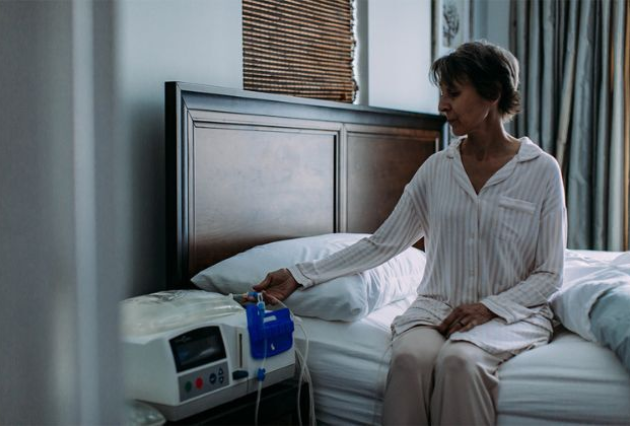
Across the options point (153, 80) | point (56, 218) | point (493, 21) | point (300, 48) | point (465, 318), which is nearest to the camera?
point (56, 218)

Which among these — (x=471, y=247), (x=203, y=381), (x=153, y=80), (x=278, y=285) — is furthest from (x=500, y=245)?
(x=153, y=80)

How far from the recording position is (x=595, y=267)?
197cm

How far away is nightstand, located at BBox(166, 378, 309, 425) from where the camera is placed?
138 centimetres

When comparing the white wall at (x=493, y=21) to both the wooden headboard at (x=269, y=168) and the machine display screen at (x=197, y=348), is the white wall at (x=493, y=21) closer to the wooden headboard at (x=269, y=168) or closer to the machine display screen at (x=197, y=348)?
the wooden headboard at (x=269, y=168)

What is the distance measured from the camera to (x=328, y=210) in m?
2.48

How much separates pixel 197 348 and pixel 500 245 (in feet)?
2.44

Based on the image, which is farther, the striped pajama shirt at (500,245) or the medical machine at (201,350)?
the striped pajama shirt at (500,245)

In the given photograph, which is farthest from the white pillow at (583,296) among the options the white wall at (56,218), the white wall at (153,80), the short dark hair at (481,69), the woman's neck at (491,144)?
the white wall at (56,218)

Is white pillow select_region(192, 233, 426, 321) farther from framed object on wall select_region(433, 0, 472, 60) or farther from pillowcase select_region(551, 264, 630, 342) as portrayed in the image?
framed object on wall select_region(433, 0, 472, 60)

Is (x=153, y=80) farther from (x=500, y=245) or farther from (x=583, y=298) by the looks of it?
(x=583, y=298)

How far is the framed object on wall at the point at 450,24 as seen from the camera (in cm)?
332

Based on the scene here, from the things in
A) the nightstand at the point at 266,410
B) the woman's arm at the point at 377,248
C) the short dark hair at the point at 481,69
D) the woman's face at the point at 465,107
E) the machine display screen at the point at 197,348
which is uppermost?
the short dark hair at the point at 481,69

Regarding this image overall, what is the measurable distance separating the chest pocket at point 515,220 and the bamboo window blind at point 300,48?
0.94m

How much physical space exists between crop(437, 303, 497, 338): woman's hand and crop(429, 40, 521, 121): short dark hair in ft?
1.67
